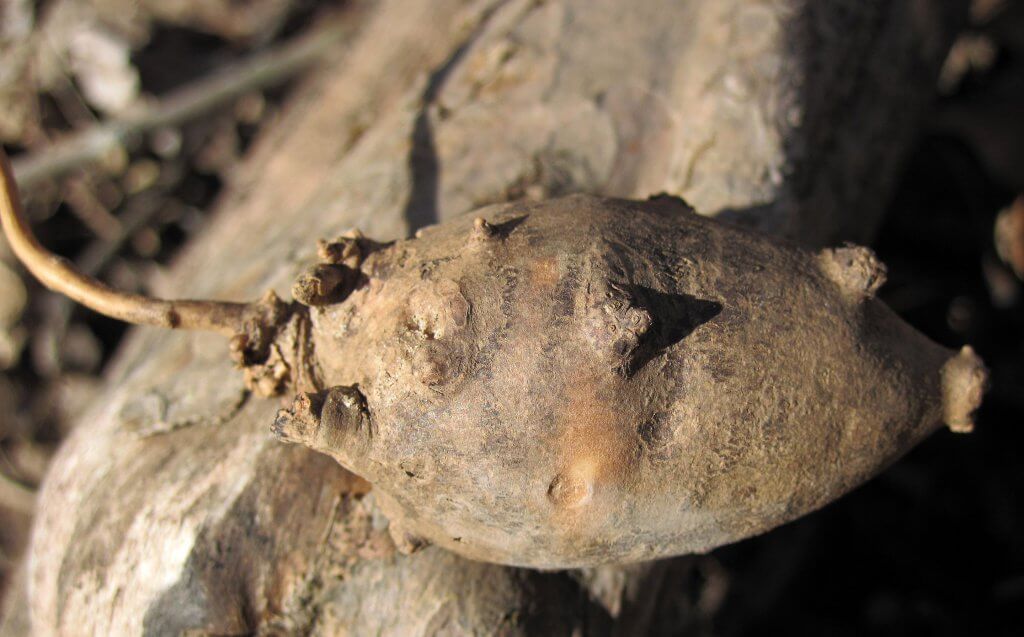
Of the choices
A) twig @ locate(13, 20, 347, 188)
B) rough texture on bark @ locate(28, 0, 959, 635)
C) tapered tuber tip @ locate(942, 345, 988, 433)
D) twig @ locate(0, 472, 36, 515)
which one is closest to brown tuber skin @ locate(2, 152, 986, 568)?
tapered tuber tip @ locate(942, 345, 988, 433)

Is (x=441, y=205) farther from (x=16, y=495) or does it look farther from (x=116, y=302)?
(x=16, y=495)

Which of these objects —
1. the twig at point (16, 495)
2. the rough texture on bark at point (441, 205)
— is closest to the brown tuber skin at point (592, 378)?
the rough texture on bark at point (441, 205)

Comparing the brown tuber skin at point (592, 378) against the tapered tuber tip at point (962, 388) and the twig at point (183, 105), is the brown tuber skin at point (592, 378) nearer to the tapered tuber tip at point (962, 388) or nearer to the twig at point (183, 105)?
the tapered tuber tip at point (962, 388)

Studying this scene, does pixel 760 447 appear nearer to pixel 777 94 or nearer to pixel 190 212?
pixel 777 94

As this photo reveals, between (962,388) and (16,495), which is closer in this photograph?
(962,388)

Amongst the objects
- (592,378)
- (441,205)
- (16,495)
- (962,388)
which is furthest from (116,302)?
(16,495)

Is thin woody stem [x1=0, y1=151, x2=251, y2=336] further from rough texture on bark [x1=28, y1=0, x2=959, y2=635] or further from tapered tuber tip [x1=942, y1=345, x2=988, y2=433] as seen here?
tapered tuber tip [x1=942, y1=345, x2=988, y2=433]
